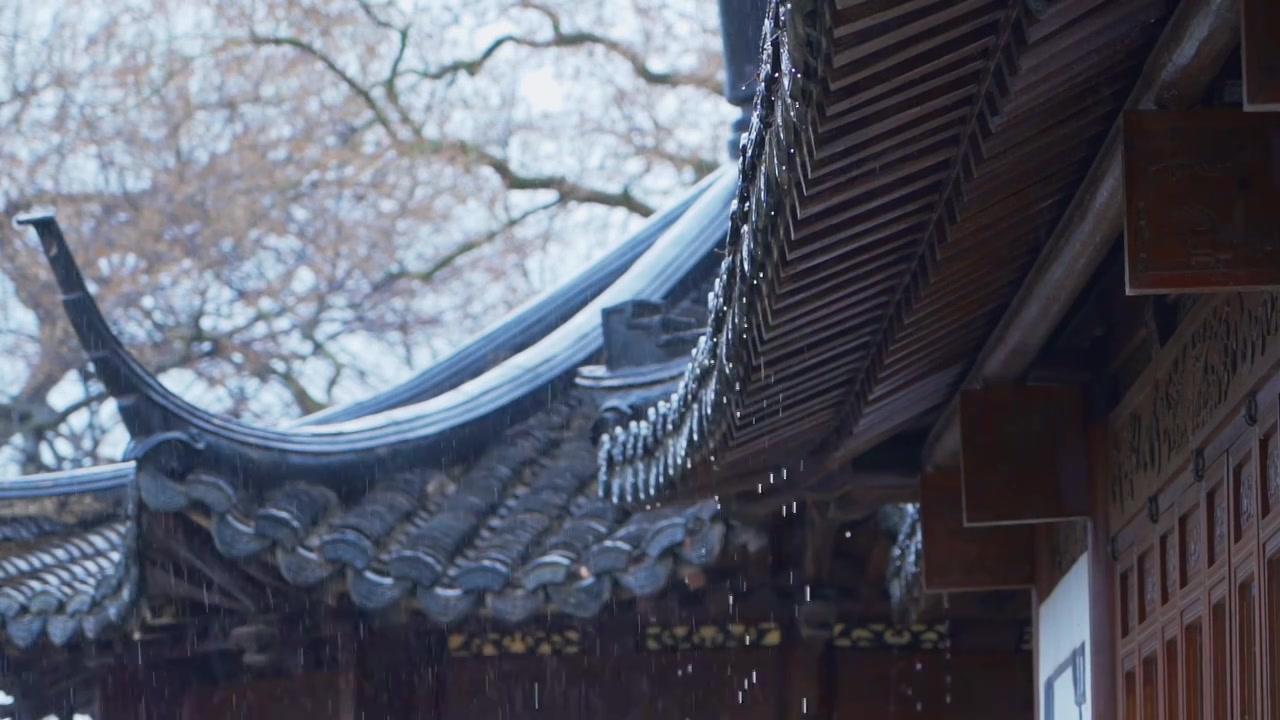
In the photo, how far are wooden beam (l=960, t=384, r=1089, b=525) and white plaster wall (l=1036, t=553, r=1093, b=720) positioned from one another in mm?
192

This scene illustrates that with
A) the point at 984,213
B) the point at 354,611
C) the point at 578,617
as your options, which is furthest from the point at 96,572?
the point at 984,213

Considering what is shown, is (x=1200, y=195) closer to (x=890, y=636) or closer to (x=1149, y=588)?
(x=1149, y=588)

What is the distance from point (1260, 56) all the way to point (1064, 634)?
311 centimetres

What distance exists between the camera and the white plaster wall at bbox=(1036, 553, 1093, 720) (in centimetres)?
548

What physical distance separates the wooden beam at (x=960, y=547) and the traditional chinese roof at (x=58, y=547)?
323 centimetres

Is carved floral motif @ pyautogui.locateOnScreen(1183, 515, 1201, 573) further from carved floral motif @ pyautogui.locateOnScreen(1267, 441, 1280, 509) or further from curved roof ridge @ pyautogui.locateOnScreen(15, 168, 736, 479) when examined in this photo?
curved roof ridge @ pyautogui.locateOnScreen(15, 168, 736, 479)

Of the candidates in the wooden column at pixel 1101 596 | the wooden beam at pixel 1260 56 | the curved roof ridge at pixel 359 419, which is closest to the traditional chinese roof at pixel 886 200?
the wooden beam at pixel 1260 56

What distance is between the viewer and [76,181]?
1703 cm

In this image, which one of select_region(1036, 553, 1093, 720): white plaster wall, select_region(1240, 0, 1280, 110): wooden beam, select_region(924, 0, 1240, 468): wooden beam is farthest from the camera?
select_region(1036, 553, 1093, 720): white plaster wall

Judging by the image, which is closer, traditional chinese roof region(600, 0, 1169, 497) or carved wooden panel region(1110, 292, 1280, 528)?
traditional chinese roof region(600, 0, 1169, 497)

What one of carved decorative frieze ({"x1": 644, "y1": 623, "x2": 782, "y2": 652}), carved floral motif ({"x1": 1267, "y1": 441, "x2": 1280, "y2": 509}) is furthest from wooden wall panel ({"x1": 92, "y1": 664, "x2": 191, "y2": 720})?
carved floral motif ({"x1": 1267, "y1": 441, "x2": 1280, "y2": 509})

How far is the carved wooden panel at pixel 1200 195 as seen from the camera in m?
3.46

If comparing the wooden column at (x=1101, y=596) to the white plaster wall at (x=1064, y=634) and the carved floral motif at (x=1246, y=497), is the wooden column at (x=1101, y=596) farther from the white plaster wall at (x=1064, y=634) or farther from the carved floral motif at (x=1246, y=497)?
the carved floral motif at (x=1246, y=497)

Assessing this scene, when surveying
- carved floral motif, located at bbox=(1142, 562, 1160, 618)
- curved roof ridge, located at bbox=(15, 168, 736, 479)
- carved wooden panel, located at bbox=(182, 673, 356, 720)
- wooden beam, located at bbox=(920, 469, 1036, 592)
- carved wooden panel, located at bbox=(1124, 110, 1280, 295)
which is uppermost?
curved roof ridge, located at bbox=(15, 168, 736, 479)
